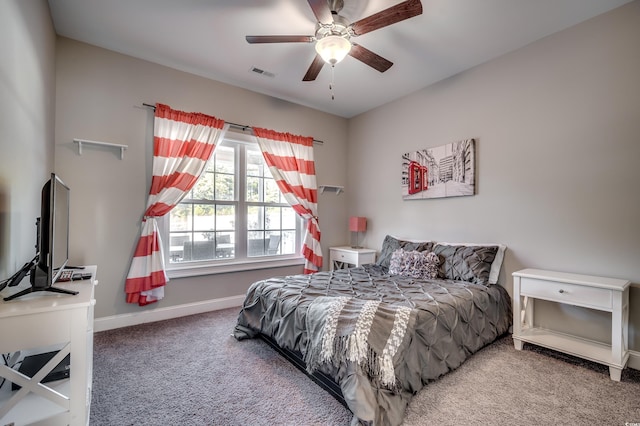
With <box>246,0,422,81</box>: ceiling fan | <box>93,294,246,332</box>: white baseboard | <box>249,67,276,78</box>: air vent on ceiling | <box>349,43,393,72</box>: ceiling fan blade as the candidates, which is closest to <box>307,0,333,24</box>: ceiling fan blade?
<box>246,0,422,81</box>: ceiling fan

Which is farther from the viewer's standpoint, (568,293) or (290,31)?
(290,31)

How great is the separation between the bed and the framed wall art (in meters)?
0.69

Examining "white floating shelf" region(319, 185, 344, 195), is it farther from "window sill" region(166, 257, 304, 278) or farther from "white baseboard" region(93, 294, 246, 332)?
"white baseboard" region(93, 294, 246, 332)

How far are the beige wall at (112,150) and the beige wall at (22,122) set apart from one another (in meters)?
0.34

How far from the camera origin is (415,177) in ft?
12.2

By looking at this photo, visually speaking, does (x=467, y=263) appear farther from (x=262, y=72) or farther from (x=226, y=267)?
(x=262, y=72)

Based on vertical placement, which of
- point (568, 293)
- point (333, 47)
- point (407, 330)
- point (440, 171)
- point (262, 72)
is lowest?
point (407, 330)

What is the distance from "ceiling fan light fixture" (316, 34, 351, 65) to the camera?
208 centimetres

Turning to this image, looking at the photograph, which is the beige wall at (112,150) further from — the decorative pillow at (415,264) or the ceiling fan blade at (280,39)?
the decorative pillow at (415,264)

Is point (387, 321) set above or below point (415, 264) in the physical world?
below

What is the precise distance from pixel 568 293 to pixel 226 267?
3370mm

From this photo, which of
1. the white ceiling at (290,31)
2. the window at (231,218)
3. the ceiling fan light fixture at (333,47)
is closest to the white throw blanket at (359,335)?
the ceiling fan light fixture at (333,47)

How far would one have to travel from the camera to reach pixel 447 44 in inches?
107

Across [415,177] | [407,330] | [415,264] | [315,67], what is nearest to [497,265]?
[415,264]
